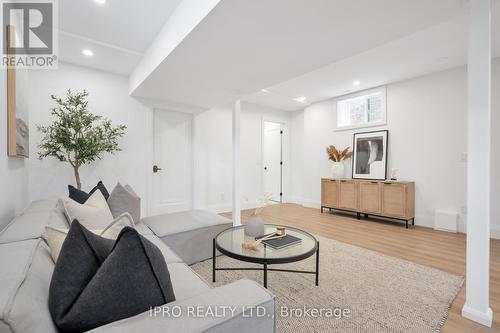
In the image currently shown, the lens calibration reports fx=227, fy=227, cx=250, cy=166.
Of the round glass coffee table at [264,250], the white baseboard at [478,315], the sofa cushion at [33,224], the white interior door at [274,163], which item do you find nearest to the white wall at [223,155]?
the white interior door at [274,163]

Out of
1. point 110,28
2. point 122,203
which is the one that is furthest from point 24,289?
point 110,28

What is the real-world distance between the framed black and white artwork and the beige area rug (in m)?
2.30

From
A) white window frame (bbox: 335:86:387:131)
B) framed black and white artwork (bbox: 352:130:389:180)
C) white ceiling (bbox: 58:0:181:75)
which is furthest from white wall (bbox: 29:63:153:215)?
framed black and white artwork (bbox: 352:130:389:180)

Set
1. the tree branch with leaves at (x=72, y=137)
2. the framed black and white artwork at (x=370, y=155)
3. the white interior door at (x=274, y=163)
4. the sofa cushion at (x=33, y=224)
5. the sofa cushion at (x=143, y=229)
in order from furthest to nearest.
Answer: the white interior door at (x=274, y=163) → the framed black and white artwork at (x=370, y=155) → the tree branch with leaves at (x=72, y=137) → the sofa cushion at (x=143, y=229) → the sofa cushion at (x=33, y=224)

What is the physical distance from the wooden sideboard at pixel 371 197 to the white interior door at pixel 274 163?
1606mm

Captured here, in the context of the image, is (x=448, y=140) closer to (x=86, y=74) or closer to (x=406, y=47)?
(x=406, y=47)

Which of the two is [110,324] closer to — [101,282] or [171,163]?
[101,282]

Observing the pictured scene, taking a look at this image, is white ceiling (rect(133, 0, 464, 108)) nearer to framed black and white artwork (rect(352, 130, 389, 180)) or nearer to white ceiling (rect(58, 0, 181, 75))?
white ceiling (rect(58, 0, 181, 75))

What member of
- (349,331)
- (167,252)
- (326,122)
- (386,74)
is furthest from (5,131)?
(326,122)

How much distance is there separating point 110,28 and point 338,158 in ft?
15.1

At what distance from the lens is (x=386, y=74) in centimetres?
394

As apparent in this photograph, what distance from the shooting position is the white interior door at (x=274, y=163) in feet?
21.3

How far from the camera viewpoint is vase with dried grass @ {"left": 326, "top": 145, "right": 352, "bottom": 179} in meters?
4.99

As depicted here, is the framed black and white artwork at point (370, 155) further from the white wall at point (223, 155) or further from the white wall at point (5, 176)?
the white wall at point (5, 176)
